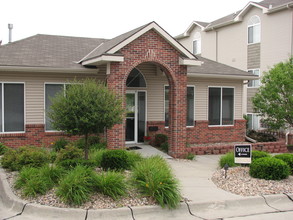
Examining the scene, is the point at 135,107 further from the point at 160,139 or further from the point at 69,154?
the point at 69,154

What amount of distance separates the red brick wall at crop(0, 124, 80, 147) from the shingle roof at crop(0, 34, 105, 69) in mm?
2412

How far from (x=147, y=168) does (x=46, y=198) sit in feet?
7.40

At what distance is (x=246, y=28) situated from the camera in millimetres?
23344

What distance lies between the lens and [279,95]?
15.0 metres

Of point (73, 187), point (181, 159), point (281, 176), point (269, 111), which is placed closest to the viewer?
point (73, 187)

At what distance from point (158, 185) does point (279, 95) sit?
33.8 feet

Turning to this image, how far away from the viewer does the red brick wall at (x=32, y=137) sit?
39.5ft

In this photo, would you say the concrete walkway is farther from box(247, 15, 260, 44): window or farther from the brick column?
box(247, 15, 260, 44): window

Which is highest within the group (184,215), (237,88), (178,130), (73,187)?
(237,88)

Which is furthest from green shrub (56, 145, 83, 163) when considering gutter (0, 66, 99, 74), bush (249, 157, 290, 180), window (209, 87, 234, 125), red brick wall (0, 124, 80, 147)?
window (209, 87, 234, 125)

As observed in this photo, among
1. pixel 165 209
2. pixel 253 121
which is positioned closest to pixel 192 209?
pixel 165 209

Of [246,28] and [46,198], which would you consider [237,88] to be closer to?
[246,28]

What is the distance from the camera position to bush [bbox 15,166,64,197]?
6.80m

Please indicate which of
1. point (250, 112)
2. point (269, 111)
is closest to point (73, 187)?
point (269, 111)
